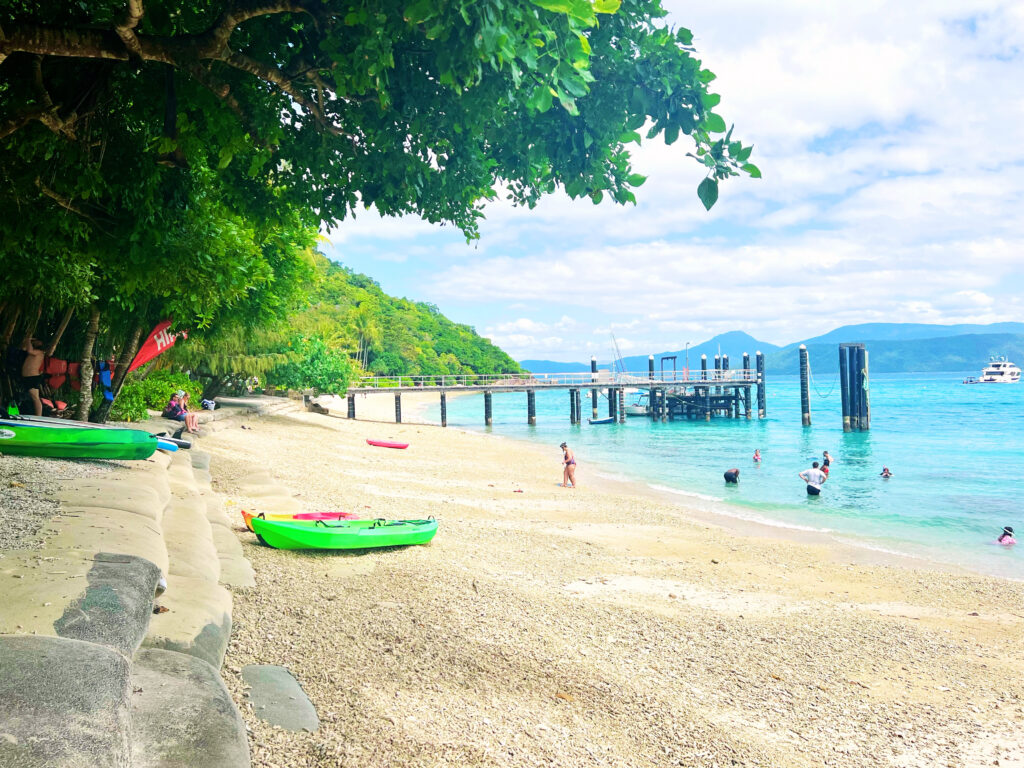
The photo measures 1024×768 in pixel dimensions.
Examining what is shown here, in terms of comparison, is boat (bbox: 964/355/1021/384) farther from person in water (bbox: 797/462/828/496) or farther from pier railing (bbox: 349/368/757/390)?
person in water (bbox: 797/462/828/496)

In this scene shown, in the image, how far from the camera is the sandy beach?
466 cm

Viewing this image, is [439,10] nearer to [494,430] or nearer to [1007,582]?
[1007,582]

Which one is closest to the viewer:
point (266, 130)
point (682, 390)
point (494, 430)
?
point (266, 130)

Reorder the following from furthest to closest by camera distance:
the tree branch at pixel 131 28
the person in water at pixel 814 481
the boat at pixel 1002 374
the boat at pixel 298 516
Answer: the boat at pixel 1002 374
the person in water at pixel 814 481
the boat at pixel 298 516
the tree branch at pixel 131 28

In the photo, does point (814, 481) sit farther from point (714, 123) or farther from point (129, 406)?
point (129, 406)

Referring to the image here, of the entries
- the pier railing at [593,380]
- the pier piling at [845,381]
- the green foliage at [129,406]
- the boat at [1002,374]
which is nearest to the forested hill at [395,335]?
the pier railing at [593,380]

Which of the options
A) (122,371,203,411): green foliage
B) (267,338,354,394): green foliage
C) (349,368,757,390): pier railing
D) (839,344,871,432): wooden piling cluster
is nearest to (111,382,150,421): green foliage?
(122,371,203,411): green foliage

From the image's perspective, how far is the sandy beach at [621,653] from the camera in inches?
183

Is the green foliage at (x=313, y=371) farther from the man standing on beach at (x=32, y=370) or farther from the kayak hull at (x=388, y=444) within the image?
the man standing on beach at (x=32, y=370)

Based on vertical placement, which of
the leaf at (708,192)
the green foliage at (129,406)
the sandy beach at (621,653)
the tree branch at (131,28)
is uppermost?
the tree branch at (131,28)

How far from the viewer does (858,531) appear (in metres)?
16.0

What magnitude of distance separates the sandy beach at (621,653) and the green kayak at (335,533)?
156 millimetres

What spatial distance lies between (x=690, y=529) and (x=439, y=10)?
12556 millimetres

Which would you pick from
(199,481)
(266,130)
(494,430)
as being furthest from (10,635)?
(494,430)
